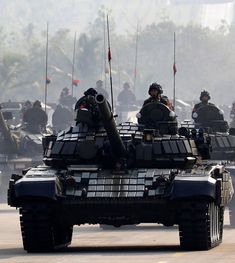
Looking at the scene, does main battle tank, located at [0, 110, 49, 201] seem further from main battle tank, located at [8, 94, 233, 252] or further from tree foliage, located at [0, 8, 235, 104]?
tree foliage, located at [0, 8, 235, 104]

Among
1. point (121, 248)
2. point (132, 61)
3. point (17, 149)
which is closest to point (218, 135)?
point (121, 248)

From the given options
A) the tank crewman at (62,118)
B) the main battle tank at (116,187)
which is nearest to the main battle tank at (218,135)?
the main battle tank at (116,187)

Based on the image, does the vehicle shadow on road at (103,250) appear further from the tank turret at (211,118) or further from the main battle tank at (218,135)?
the tank turret at (211,118)

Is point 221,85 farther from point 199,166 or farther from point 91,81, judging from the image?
point 199,166

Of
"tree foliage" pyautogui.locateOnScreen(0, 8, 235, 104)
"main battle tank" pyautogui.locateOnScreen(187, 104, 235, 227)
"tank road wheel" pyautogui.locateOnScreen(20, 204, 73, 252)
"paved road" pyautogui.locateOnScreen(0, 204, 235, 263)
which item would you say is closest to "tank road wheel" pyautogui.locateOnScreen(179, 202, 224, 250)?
"paved road" pyautogui.locateOnScreen(0, 204, 235, 263)

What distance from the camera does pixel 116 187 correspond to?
2825 cm

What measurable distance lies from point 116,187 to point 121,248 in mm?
1514

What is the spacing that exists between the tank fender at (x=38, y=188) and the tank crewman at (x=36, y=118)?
24162mm

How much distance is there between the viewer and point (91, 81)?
372 ft

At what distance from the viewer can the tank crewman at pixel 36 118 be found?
172 ft

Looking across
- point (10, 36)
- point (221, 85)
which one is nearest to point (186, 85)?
point (221, 85)

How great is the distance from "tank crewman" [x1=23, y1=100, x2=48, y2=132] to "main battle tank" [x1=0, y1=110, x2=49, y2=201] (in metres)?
0.30

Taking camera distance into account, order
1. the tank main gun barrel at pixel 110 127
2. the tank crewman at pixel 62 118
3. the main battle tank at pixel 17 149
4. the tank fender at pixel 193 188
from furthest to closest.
A: the tank crewman at pixel 62 118 < the main battle tank at pixel 17 149 < the tank main gun barrel at pixel 110 127 < the tank fender at pixel 193 188

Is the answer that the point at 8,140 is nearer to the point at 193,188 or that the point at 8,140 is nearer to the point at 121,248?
the point at 121,248
